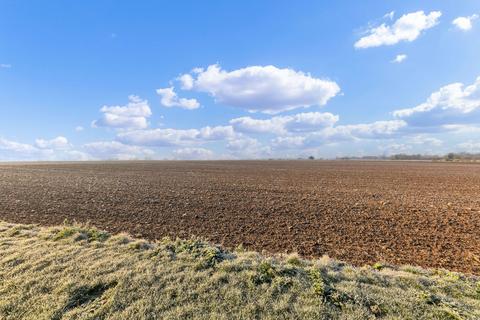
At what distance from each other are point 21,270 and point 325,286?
6427 millimetres

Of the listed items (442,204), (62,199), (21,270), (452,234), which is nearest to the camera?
(21,270)

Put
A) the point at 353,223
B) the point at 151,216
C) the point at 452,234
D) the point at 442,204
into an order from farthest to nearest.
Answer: the point at 442,204, the point at 151,216, the point at 353,223, the point at 452,234

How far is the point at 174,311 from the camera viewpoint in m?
4.63

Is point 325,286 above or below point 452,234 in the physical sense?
above

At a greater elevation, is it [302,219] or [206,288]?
[206,288]

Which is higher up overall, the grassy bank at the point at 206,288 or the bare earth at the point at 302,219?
the grassy bank at the point at 206,288

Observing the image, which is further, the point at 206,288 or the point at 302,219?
the point at 302,219

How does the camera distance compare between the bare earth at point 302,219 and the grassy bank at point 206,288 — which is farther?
the bare earth at point 302,219

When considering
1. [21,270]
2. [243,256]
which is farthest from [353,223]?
[21,270]

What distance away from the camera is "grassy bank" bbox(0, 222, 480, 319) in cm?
463

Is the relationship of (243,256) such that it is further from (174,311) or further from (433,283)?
(433,283)

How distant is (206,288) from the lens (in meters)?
5.22

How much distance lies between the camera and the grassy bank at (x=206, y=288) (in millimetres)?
4629

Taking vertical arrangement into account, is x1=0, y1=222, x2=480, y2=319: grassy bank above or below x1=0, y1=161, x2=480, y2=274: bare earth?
above
